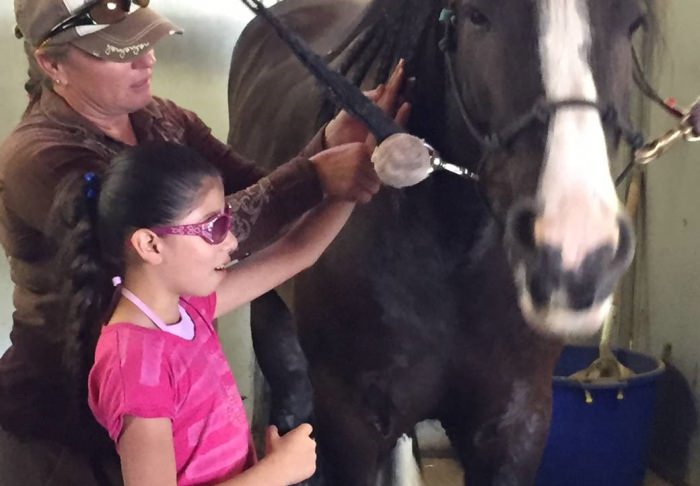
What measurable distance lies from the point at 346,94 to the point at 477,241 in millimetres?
278

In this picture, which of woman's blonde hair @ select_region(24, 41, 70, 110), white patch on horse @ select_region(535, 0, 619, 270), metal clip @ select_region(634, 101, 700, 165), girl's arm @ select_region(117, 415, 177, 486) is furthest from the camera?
woman's blonde hair @ select_region(24, 41, 70, 110)

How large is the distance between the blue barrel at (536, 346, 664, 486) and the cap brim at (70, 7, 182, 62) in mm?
1267

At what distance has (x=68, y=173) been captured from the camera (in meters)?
1.05

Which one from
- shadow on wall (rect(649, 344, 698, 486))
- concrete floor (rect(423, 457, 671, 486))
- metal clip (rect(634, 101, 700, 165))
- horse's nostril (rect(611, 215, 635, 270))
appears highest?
metal clip (rect(634, 101, 700, 165))

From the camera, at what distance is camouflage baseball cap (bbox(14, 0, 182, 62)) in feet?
3.65

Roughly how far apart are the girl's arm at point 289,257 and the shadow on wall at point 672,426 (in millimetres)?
1280

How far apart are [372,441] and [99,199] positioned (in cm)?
56

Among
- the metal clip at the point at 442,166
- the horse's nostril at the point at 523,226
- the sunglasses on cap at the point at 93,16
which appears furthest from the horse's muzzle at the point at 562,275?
the sunglasses on cap at the point at 93,16

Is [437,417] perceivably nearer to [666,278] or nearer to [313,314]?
[313,314]

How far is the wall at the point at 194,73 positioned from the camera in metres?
2.12

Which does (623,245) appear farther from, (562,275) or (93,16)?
(93,16)

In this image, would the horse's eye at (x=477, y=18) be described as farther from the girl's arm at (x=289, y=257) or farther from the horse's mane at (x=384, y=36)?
the girl's arm at (x=289, y=257)

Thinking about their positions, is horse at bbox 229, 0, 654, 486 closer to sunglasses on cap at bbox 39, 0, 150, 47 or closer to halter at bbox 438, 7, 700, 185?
halter at bbox 438, 7, 700, 185

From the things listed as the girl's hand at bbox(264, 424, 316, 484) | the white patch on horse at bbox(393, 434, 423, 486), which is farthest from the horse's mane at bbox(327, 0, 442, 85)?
the white patch on horse at bbox(393, 434, 423, 486)
